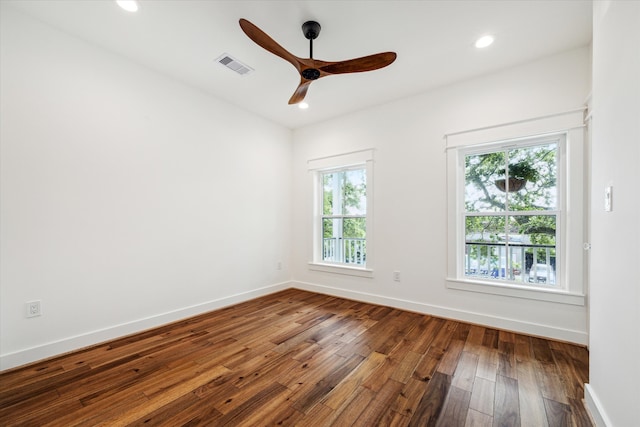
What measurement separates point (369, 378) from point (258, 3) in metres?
2.92

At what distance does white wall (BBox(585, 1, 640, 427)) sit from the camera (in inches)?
43.8

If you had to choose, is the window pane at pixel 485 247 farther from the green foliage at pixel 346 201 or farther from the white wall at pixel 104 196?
the white wall at pixel 104 196

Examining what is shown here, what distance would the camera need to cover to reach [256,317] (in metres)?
3.14

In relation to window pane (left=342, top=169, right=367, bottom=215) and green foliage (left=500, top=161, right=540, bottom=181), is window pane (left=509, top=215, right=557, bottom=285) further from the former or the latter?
window pane (left=342, top=169, right=367, bottom=215)

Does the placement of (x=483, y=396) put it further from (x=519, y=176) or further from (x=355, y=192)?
(x=355, y=192)

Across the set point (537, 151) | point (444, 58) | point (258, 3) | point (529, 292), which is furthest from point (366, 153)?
point (529, 292)

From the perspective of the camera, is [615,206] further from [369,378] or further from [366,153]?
[366,153]

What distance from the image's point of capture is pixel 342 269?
3996mm

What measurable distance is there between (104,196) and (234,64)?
1846 millimetres

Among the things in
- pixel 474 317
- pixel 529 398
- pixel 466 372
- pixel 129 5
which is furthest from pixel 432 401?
pixel 129 5

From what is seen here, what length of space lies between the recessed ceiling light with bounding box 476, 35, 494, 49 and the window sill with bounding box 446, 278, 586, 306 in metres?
2.38

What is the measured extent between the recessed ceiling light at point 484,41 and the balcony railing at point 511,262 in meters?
2.03

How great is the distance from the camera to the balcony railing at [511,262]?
8.93ft

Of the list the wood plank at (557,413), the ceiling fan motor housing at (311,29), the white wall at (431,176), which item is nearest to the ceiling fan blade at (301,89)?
the ceiling fan motor housing at (311,29)
